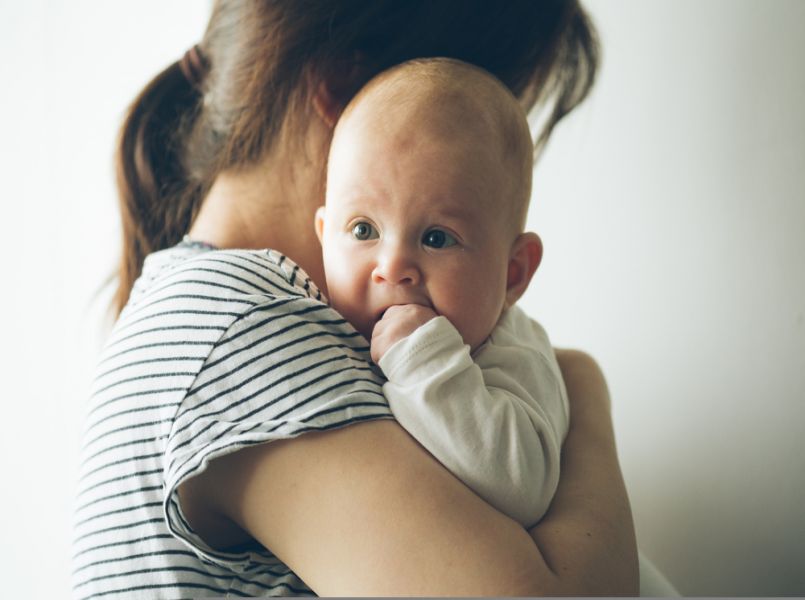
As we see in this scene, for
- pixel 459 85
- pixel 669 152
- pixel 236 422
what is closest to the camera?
pixel 236 422

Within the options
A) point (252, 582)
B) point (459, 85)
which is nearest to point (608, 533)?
point (252, 582)

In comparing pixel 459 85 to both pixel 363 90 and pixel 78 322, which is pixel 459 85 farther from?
pixel 78 322

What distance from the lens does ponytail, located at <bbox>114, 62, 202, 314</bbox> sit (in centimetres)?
114

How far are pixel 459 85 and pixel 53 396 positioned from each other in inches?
55.2

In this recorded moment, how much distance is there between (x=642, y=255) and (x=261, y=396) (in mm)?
939

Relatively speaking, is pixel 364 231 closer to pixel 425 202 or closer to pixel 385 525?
pixel 425 202

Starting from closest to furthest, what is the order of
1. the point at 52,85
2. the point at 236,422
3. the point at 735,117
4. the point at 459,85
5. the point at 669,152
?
1. the point at 236,422
2. the point at 459,85
3. the point at 735,117
4. the point at 669,152
5. the point at 52,85

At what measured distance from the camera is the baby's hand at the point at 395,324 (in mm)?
740

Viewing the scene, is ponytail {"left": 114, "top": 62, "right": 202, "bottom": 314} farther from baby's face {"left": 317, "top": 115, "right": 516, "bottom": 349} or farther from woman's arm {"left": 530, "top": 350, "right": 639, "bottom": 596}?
woman's arm {"left": 530, "top": 350, "right": 639, "bottom": 596}

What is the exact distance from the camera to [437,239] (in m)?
0.81

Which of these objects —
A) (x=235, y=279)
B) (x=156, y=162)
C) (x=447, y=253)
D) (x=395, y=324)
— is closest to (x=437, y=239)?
(x=447, y=253)

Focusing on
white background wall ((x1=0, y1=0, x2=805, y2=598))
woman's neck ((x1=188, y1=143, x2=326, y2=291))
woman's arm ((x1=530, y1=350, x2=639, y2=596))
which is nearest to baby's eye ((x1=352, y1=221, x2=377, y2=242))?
woman's neck ((x1=188, y1=143, x2=326, y2=291))

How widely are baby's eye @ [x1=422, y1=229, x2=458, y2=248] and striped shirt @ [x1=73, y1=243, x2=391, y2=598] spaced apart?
0.15 metres

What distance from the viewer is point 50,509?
A: 171 centimetres
